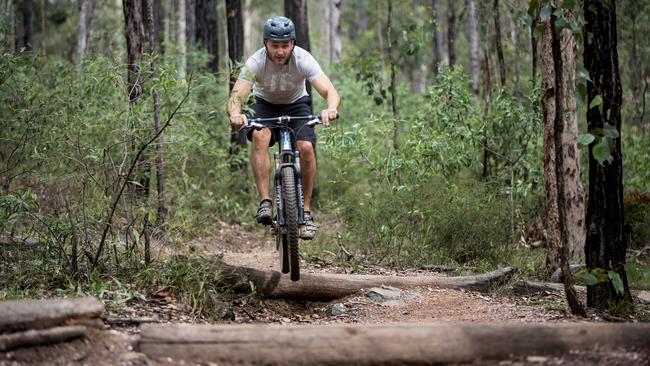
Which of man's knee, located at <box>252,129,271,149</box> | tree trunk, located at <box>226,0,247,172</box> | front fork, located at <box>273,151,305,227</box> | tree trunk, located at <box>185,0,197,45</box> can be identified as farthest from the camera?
tree trunk, located at <box>185,0,197,45</box>

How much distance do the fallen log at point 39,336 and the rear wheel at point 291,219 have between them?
2.57m

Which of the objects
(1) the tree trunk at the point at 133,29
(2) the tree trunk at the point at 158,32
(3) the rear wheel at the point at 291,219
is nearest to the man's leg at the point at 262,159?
(3) the rear wheel at the point at 291,219

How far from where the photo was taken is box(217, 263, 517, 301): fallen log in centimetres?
708

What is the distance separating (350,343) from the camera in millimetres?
4500

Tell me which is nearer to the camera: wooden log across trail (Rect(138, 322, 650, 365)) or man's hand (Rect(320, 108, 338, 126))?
wooden log across trail (Rect(138, 322, 650, 365))

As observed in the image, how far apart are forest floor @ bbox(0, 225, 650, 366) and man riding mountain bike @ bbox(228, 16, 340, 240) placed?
74cm

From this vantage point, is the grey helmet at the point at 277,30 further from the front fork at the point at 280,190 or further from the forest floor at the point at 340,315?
the forest floor at the point at 340,315

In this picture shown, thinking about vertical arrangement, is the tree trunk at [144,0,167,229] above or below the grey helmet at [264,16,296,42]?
below

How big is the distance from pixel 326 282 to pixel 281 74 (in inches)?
78.3

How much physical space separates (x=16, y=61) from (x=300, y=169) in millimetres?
2757

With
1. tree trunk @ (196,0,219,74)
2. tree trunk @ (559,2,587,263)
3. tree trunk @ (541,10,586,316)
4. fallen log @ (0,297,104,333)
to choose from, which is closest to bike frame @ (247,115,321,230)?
tree trunk @ (541,10,586,316)

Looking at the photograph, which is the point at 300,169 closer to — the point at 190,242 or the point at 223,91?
the point at 190,242

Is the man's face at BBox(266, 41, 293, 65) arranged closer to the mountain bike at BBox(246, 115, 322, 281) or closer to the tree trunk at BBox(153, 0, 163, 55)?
the mountain bike at BBox(246, 115, 322, 281)

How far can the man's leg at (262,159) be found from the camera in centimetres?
748
